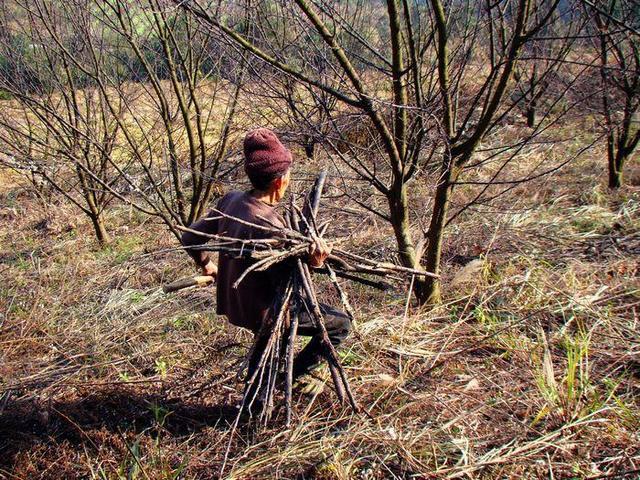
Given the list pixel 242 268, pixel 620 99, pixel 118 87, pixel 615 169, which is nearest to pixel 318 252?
pixel 242 268

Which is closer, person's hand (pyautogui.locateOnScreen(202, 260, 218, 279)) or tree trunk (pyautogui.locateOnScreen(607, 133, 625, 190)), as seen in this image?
person's hand (pyautogui.locateOnScreen(202, 260, 218, 279))

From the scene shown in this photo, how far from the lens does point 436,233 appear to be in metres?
3.34

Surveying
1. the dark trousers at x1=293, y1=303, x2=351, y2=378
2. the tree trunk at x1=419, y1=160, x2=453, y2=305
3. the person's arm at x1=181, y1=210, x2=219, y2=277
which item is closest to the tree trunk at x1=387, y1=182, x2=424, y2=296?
the tree trunk at x1=419, y1=160, x2=453, y2=305

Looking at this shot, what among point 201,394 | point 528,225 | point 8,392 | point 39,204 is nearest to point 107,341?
point 8,392

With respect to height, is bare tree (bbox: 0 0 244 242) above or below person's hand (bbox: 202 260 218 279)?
above

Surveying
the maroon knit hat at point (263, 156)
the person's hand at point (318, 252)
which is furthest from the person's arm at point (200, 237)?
the person's hand at point (318, 252)

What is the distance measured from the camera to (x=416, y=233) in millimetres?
5168

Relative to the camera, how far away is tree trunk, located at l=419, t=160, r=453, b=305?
10.3 ft

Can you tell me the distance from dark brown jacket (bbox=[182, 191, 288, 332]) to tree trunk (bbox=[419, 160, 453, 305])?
120 centimetres

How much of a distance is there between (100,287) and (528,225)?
161 inches

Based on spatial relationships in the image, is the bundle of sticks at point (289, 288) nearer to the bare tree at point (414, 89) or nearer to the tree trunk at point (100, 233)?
the bare tree at point (414, 89)

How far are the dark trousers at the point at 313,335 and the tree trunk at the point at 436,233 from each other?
979 mm

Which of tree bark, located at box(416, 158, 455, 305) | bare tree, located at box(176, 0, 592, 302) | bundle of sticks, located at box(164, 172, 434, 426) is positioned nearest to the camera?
bundle of sticks, located at box(164, 172, 434, 426)

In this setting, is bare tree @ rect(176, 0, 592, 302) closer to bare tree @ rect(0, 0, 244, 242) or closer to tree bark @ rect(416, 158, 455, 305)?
tree bark @ rect(416, 158, 455, 305)
